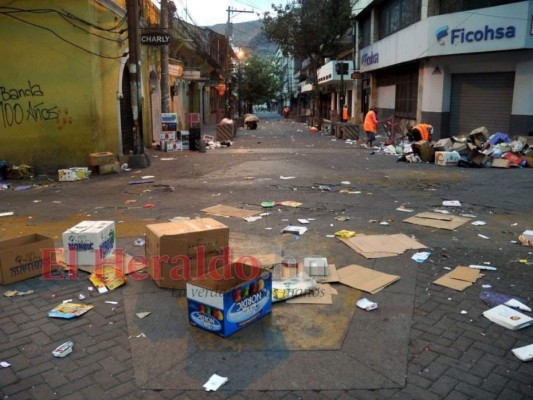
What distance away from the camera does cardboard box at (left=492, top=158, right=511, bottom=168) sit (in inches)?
502

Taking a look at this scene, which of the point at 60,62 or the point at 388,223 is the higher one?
the point at 60,62

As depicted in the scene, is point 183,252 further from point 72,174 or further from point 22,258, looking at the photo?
point 72,174

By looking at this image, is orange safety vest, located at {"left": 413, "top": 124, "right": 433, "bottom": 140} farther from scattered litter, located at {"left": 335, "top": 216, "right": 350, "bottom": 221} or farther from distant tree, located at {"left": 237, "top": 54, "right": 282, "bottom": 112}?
distant tree, located at {"left": 237, "top": 54, "right": 282, "bottom": 112}

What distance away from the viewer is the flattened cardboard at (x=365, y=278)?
4700mm

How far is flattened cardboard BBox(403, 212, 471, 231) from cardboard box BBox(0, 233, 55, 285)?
195 inches

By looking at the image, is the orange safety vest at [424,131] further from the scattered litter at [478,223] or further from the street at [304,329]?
the scattered litter at [478,223]

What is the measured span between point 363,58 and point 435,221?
26601mm

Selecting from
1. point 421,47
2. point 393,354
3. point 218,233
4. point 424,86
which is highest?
point 421,47

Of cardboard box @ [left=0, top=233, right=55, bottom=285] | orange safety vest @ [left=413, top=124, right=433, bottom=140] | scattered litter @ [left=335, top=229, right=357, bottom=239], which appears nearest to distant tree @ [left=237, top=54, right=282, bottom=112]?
orange safety vest @ [left=413, top=124, right=433, bottom=140]

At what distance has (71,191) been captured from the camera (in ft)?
32.5

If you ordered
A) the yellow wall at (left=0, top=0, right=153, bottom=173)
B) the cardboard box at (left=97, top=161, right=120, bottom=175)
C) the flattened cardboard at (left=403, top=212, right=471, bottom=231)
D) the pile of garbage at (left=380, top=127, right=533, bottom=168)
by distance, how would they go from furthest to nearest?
the pile of garbage at (left=380, top=127, right=533, bottom=168)
the cardboard box at (left=97, top=161, right=120, bottom=175)
the yellow wall at (left=0, top=0, right=153, bottom=173)
the flattened cardboard at (left=403, top=212, right=471, bottom=231)

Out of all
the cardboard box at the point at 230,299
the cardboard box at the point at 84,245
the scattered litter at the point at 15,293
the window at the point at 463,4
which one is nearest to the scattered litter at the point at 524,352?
the cardboard box at the point at 230,299

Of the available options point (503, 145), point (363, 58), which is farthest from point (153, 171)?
point (363, 58)

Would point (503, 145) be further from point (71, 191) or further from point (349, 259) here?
point (71, 191)
